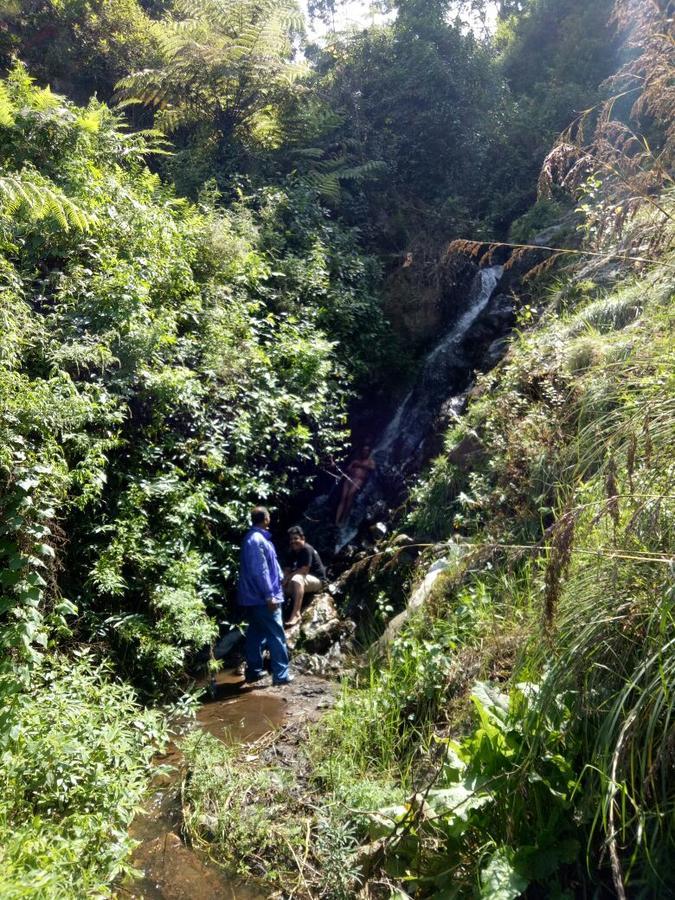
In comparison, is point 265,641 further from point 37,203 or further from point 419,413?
point 419,413

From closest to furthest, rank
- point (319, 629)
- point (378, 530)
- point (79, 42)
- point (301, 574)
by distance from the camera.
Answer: point (319, 629), point (301, 574), point (378, 530), point (79, 42)

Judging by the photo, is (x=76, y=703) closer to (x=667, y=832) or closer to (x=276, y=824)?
(x=276, y=824)

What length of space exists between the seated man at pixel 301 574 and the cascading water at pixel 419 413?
0.97 m

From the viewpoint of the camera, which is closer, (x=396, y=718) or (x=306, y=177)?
(x=396, y=718)

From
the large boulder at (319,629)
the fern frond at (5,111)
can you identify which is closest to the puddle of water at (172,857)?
the large boulder at (319,629)

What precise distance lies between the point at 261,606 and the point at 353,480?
3.68m

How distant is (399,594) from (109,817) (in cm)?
391

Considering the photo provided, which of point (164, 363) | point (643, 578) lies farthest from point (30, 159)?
point (643, 578)

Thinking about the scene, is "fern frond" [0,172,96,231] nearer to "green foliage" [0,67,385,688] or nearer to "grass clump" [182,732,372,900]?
"green foliage" [0,67,385,688]

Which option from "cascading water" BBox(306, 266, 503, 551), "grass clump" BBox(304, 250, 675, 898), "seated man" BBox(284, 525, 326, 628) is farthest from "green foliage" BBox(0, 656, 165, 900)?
"cascading water" BBox(306, 266, 503, 551)

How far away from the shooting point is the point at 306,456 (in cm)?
859

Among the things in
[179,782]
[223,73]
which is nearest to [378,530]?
[179,782]

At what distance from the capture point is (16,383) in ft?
16.2

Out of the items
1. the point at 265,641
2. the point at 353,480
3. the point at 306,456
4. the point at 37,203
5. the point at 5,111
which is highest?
the point at 5,111
